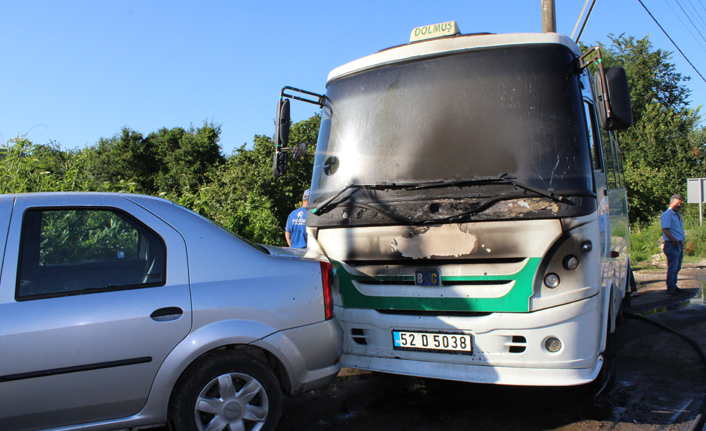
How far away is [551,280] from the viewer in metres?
3.48

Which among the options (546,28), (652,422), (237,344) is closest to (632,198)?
(546,28)

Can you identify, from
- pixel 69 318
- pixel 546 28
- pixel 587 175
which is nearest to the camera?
pixel 69 318

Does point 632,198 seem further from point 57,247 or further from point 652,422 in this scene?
point 57,247

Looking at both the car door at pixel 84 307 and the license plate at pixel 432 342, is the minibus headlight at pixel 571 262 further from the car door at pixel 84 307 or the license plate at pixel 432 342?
the car door at pixel 84 307

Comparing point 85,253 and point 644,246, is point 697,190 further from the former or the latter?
point 85,253

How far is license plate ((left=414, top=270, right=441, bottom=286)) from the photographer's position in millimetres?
3770

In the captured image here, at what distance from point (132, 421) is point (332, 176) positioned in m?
2.31

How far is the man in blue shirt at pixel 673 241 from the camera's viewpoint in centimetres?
950

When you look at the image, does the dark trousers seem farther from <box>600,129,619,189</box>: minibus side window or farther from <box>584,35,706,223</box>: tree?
<box>584,35,706,223</box>: tree

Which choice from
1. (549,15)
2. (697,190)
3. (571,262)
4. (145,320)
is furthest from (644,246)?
(145,320)

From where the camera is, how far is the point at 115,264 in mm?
3115

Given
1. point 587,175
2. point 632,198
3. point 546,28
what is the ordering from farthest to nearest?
point 632,198
point 546,28
point 587,175

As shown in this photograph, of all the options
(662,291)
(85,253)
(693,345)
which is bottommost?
(662,291)

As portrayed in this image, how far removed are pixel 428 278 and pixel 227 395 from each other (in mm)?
1603
